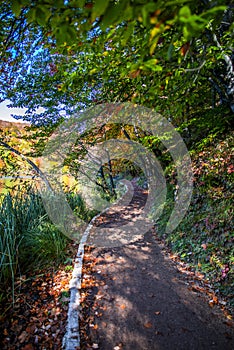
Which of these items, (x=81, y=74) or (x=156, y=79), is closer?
(x=156, y=79)

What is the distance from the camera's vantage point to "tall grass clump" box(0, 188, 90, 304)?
288cm

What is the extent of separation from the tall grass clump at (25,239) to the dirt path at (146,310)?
0.78 metres

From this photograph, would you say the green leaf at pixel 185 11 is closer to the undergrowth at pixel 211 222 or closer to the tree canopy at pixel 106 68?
the tree canopy at pixel 106 68

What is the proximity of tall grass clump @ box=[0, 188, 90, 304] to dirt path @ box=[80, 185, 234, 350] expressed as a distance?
A: 2.55 ft

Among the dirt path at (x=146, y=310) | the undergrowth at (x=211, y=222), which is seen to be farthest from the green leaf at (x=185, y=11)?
the undergrowth at (x=211, y=222)

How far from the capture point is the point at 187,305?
2.68 metres

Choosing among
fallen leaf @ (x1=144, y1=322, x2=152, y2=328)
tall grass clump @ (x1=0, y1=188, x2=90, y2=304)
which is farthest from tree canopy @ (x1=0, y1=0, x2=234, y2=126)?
fallen leaf @ (x1=144, y1=322, x2=152, y2=328)

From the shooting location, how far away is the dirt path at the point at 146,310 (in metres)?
2.18

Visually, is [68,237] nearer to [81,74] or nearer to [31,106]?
[81,74]

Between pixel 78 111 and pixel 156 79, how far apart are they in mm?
3791

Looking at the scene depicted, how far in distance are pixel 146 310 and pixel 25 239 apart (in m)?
2.34

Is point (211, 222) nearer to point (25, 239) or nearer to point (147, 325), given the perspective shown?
point (147, 325)

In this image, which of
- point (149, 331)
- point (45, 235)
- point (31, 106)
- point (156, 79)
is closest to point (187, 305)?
point (149, 331)

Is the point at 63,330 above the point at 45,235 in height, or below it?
below
